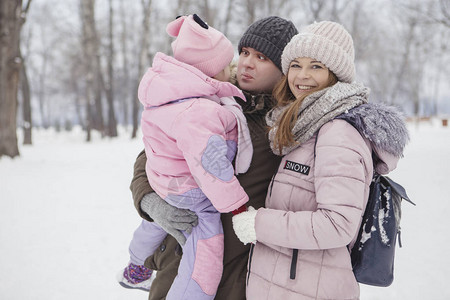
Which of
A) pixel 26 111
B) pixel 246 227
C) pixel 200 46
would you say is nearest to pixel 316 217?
pixel 246 227

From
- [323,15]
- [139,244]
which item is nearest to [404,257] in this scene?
[139,244]

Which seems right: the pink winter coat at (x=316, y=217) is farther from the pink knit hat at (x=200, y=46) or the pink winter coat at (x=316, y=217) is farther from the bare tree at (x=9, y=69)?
the bare tree at (x=9, y=69)

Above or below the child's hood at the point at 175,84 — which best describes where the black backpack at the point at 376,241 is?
below

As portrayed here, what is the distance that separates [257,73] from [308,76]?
0.56 metres

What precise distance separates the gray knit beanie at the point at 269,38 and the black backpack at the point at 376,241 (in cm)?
97

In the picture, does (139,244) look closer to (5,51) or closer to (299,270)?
(299,270)

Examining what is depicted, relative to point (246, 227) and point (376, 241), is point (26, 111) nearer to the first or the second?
point (246, 227)

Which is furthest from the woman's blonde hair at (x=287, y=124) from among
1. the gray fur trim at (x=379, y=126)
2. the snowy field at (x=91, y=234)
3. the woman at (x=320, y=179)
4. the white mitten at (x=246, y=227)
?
the snowy field at (x=91, y=234)

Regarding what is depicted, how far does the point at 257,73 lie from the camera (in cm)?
208

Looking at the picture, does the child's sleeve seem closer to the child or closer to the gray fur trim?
the child

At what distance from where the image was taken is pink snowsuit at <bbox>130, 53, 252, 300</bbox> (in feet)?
5.03

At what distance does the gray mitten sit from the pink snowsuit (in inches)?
1.5

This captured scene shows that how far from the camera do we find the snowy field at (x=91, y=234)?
11.3 feet

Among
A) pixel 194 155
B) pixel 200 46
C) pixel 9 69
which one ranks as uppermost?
pixel 200 46
